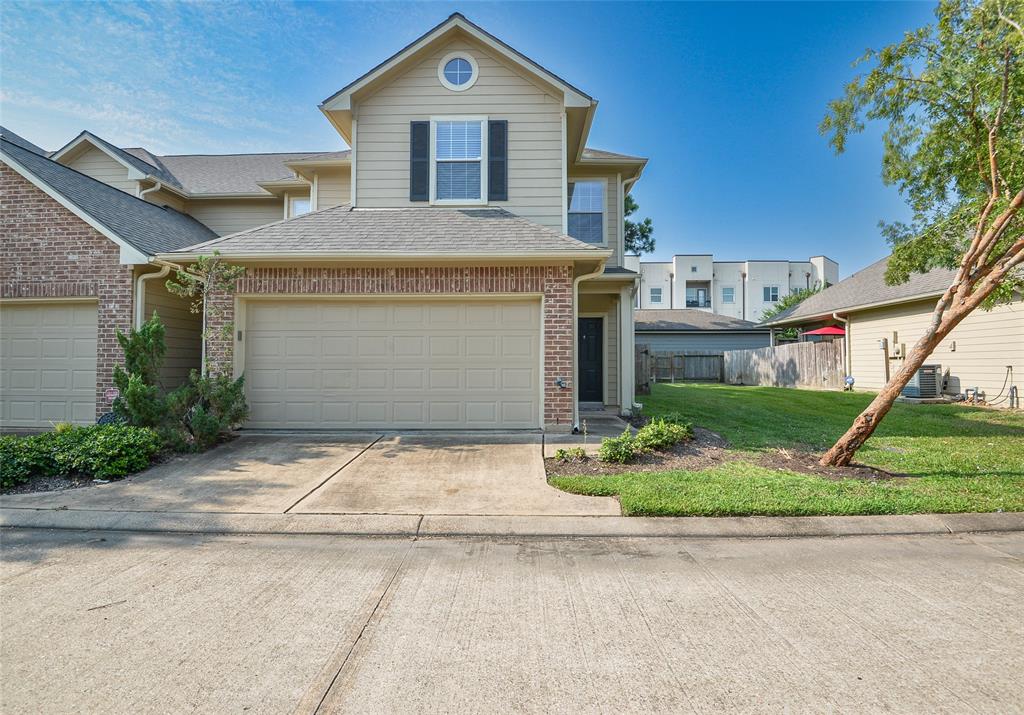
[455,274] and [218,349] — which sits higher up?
[455,274]

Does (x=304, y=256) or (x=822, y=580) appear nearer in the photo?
(x=822, y=580)

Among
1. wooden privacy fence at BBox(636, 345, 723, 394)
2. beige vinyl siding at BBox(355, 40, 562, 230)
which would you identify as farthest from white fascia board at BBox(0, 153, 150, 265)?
wooden privacy fence at BBox(636, 345, 723, 394)

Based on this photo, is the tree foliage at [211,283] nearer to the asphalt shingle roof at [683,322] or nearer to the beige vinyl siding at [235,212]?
the beige vinyl siding at [235,212]

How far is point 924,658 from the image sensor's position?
2824 mm

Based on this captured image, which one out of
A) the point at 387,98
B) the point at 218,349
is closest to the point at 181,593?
the point at 218,349

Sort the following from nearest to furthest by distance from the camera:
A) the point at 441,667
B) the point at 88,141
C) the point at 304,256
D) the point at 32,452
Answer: the point at 441,667 → the point at 32,452 → the point at 304,256 → the point at 88,141

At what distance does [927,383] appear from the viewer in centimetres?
1453

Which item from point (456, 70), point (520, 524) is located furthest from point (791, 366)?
point (520, 524)

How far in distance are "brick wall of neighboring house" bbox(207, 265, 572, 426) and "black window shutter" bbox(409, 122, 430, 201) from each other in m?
2.63

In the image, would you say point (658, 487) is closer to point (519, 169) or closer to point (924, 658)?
point (924, 658)

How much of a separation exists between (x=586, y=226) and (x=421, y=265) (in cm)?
526

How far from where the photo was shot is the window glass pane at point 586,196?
41.3 feet

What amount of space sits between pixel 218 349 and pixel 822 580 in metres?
8.66

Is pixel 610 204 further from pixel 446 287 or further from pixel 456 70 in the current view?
pixel 446 287
